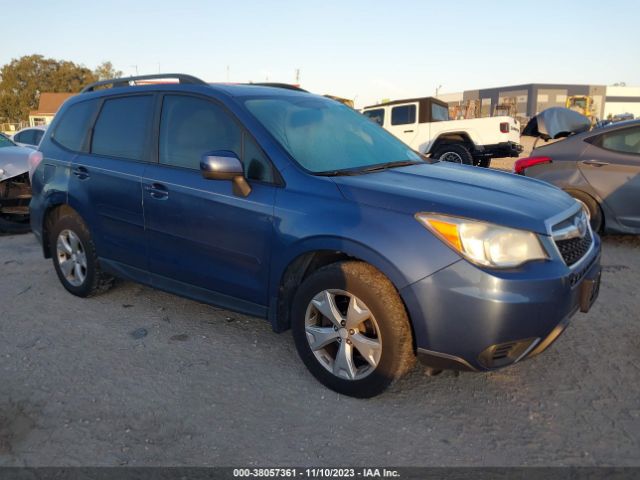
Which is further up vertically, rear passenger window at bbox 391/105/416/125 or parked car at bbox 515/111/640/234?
rear passenger window at bbox 391/105/416/125

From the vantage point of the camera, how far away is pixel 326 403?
2.86 metres

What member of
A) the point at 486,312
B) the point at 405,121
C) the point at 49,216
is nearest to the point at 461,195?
the point at 486,312

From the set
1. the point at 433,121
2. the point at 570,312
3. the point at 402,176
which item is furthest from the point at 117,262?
the point at 433,121

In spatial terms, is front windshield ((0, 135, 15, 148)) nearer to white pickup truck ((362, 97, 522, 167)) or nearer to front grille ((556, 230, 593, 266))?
front grille ((556, 230, 593, 266))

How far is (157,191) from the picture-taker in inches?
140

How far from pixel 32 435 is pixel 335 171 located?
2130 millimetres

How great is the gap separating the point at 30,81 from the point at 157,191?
267ft

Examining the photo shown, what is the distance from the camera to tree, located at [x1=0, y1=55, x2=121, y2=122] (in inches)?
2731

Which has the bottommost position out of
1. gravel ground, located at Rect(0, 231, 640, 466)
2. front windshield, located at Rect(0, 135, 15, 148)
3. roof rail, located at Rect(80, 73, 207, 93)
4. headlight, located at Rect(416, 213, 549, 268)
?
gravel ground, located at Rect(0, 231, 640, 466)

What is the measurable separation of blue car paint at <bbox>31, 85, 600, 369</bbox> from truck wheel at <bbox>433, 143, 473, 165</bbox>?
9388 millimetres

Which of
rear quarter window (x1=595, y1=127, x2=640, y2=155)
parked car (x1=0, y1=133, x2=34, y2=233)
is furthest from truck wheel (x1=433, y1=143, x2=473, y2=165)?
parked car (x1=0, y1=133, x2=34, y2=233)

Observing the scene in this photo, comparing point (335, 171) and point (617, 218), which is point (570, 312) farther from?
point (617, 218)

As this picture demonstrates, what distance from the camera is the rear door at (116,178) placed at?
377 centimetres

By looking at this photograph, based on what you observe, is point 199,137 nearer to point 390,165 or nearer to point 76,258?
point 390,165
